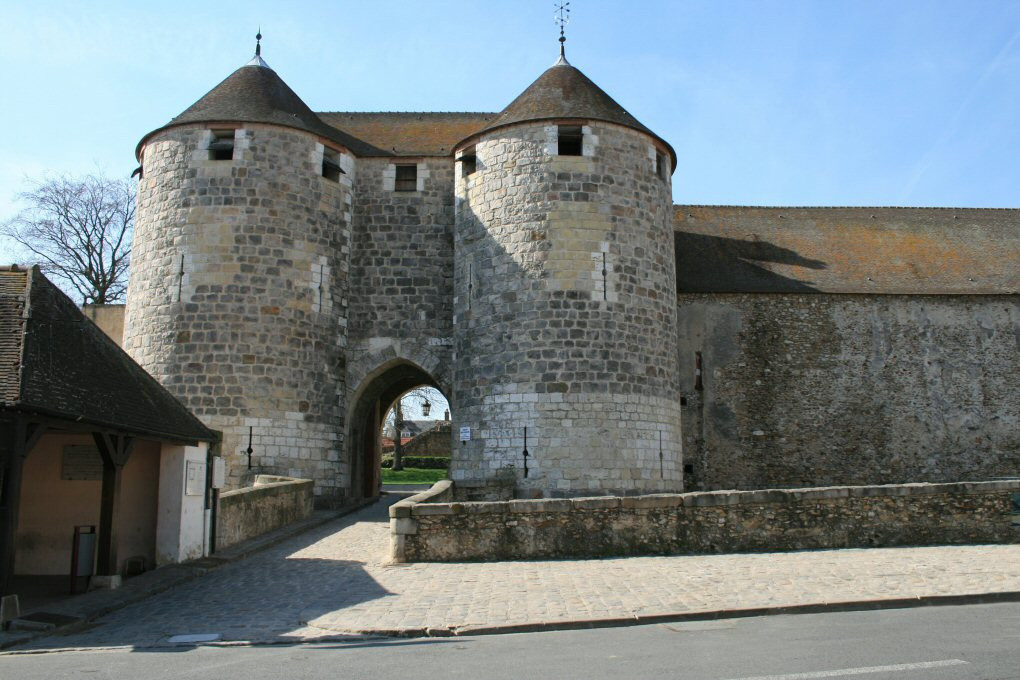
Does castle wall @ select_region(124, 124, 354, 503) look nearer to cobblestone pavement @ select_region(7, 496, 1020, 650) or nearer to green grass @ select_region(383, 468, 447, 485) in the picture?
cobblestone pavement @ select_region(7, 496, 1020, 650)

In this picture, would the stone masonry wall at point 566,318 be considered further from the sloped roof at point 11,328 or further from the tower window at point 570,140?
the sloped roof at point 11,328

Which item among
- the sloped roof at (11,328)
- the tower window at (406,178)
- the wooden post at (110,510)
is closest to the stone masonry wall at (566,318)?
the tower window at (406,178)

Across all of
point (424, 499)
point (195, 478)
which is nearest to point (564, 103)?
point (424, 499)

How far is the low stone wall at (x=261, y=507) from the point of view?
1168 cm

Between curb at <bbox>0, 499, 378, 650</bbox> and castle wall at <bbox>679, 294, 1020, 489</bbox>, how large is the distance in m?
7.75

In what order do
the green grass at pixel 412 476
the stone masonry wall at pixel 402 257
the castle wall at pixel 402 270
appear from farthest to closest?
1. the green grass at pixel 412 476
2. the stone masonry wall at pixel 402 257
3. the castle wall at pixel 402 270

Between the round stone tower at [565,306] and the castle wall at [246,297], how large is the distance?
2.62 meters

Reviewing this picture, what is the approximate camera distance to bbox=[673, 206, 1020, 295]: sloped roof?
742 inches

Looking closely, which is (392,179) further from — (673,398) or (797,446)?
(797,446)

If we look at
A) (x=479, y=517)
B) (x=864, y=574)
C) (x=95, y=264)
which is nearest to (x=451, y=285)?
(x=479, y=517)

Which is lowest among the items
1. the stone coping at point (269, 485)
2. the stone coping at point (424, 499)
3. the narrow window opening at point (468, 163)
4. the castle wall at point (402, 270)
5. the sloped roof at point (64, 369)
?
the stone coping at point (424, 499)

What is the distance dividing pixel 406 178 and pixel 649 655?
13.8m

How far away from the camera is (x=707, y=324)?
18.2m

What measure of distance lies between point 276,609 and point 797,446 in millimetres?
12593
